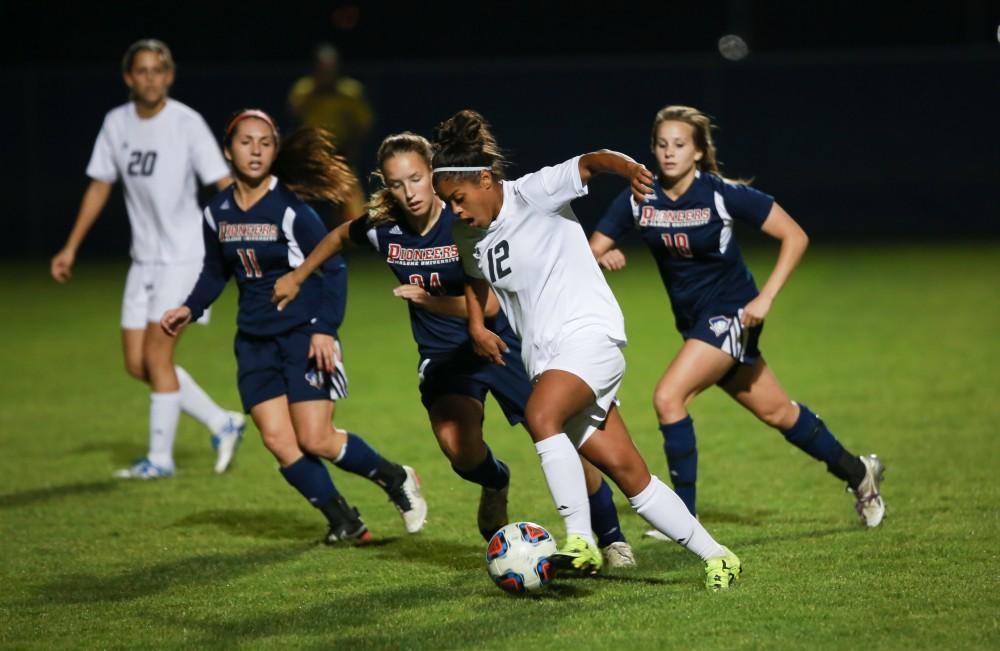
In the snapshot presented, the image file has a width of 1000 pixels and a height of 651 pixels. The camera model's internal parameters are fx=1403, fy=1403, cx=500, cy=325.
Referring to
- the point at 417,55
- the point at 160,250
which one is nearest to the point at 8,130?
the point at 417,55

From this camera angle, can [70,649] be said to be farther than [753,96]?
No

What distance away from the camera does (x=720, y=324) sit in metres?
5.77

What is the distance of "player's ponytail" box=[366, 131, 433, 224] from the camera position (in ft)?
17.1

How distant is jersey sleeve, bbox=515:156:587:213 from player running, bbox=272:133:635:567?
60 cm

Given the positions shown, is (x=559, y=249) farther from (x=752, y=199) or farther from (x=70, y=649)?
(x=70, y=649)

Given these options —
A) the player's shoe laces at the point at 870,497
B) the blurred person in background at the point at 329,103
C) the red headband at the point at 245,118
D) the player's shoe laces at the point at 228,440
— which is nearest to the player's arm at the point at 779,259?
the player's shoe laces at the point at 870,497

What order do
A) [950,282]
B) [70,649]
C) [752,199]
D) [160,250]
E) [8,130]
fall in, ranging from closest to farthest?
1. [70,649]
2. [752,199]
3. [160,250]
4. [950,282]
5. [8,130]

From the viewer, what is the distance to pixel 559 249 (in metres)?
4.78

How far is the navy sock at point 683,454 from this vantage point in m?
5.76

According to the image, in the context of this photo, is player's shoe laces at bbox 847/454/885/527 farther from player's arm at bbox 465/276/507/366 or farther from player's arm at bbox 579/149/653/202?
player's arm at bbox 579/149/653/202

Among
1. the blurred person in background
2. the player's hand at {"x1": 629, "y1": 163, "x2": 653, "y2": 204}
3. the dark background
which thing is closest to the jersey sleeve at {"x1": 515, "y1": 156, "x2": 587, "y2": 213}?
the player's hand at {"x1": 629, "y1": 163, "x2": 653, "y2": 204}

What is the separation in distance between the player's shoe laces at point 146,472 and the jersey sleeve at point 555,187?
11.6ft

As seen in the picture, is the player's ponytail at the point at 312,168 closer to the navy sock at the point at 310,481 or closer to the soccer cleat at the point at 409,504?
the navy sock at the point at 310,481

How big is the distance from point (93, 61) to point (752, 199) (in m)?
22.1
